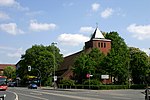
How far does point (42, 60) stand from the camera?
104875 mm

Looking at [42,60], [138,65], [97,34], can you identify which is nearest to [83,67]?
[138,65]

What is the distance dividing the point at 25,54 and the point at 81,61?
106 feet

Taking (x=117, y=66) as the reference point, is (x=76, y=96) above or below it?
below

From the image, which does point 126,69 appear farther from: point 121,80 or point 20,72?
point 20,72

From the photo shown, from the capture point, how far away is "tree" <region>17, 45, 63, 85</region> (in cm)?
10544

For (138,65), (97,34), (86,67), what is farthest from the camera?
(97,34)

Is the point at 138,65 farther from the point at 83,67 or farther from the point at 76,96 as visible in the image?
the point at 76,96

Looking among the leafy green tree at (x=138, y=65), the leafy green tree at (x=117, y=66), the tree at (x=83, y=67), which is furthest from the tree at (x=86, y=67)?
the leafy green tree at (x=138, y=65)

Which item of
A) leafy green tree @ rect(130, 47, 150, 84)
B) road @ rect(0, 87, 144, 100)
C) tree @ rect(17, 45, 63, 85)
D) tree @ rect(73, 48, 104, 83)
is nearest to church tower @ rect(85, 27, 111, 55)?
tree @ rect(17, 45, 63, 85)

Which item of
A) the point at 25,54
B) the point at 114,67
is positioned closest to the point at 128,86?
the point at 114,67

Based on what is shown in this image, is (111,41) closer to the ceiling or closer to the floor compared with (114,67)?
closer to the ceiling

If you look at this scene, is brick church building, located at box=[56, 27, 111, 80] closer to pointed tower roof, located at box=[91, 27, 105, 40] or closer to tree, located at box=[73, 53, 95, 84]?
pointed tower roof, located at box=[91, 27, 105, 40]

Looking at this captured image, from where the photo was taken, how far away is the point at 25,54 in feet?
376

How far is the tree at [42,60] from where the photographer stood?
346 feet
